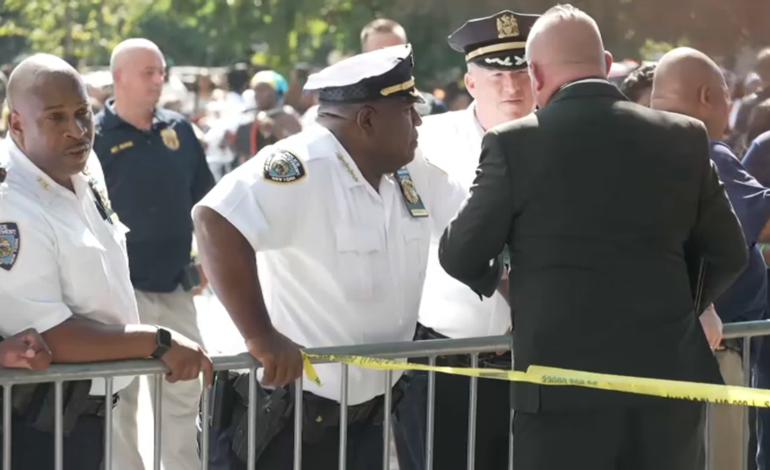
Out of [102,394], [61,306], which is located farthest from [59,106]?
[102,394]

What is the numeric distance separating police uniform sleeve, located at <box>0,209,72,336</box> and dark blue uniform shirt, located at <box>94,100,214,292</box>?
288cm

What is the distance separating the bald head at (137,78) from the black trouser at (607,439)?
370cm

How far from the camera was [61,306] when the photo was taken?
10.7 feet

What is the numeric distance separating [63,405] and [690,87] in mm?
2444

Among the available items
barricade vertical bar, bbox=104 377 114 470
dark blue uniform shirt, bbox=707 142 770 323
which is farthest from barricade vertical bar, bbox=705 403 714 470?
barricade vertical bar, bbox=104 377 114 470

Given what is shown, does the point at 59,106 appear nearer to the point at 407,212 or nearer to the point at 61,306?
the point at 61,306

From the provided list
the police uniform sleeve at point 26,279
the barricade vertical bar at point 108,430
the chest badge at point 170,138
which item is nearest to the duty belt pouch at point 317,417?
the barricade vertical bar at point 108,430

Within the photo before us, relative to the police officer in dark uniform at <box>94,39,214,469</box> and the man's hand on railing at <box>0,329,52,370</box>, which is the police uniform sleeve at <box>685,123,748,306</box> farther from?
the police officer in dark uniform at <box>94,39,214,469</box>

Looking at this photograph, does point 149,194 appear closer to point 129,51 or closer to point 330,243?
point 129,51

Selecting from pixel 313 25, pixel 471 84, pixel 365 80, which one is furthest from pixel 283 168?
pixel 313 25

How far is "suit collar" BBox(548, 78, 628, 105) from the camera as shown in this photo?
3271 millimetres

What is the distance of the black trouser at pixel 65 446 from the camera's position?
11.0 ft

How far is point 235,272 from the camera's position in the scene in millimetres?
3385

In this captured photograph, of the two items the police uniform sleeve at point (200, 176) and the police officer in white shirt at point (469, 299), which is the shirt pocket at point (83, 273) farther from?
the police uniform sleeve at point (200, 176)
